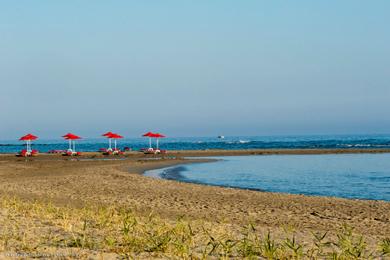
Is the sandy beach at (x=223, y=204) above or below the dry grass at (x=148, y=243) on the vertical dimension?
below

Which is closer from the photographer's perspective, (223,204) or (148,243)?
(148,243)

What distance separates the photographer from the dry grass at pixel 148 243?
7.53 meters

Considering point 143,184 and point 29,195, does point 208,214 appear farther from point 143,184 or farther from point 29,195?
point 143,184

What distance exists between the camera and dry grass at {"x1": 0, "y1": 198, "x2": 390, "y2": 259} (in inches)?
296

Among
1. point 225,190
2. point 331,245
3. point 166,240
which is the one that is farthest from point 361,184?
point 166,240

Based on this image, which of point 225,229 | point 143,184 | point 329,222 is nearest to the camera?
point 225,229

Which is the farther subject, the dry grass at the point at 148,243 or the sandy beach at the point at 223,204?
the sandy beach at the point at 223,204

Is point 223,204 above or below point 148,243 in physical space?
below

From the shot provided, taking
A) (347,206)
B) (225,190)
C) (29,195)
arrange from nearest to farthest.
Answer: (347,206)
(29,195)
(225,190)

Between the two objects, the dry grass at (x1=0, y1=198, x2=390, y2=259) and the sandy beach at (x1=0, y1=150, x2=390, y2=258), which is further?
the sandy beach at (x1=0, y1=150, x2=390, y2=258)

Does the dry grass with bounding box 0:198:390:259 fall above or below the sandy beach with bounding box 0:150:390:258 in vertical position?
above

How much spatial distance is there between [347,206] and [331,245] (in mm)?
7633

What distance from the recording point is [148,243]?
8023 millimetres

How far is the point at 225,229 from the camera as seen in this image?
10.2m
